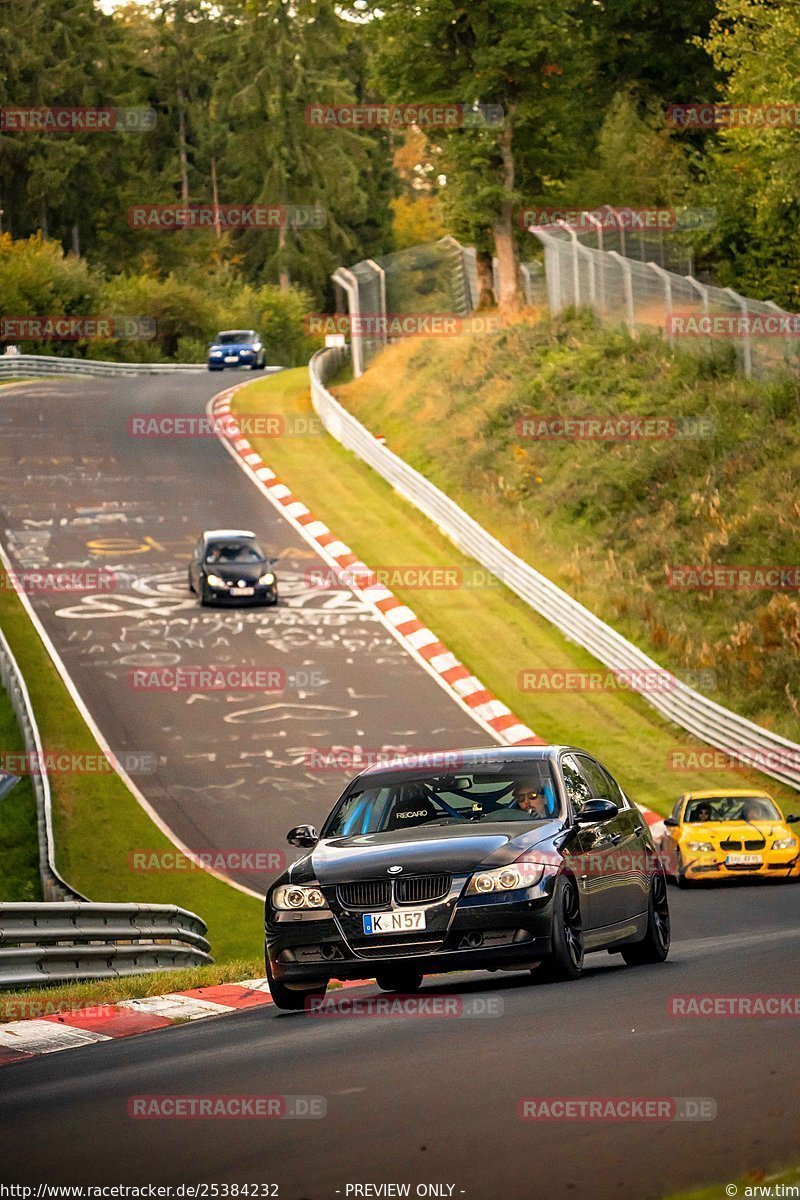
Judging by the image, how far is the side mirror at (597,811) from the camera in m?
11.3

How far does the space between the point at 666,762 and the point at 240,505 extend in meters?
17.0

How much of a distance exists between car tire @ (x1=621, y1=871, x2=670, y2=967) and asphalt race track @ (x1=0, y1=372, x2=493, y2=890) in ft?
30.1

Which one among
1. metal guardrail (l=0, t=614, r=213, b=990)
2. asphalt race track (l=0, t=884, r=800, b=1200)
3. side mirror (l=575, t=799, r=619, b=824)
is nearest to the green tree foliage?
metal guardrail (l=0, t=614, r=213, b=990)

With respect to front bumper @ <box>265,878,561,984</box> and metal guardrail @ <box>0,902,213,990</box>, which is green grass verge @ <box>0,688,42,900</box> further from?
front bumper @ <box>265,878,561,984</box>

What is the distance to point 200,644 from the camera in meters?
32.1

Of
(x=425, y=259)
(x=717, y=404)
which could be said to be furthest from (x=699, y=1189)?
(x=425, y=259)

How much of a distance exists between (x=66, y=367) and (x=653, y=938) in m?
60.8

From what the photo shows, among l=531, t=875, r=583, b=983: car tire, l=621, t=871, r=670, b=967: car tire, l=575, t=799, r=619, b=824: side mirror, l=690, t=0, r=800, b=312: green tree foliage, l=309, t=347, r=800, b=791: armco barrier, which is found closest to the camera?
l=531, t=875, r=583, b=983: car tire

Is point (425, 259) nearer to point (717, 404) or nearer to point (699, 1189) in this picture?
point (717, 404)

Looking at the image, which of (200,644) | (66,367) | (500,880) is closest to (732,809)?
(500,880)

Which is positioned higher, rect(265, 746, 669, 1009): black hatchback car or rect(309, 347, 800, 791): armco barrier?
Answer: rect(265, 746, 669, 1009): black hatchback car

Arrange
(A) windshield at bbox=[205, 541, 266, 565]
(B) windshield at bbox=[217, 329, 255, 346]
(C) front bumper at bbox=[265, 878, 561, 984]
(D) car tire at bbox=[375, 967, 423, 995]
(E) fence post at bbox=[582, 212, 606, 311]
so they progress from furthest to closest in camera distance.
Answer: (B) windshield at bbox=[217, 329, 255, 346] → (E) fence post at bbox=[582, 212, 606, 311] → (A) windshield at bbox=[205, 541, 266, 565] → (D) car tire at bbox=[375, 967, 423, 995] → (C) front bumper at bbox=[265, 878, 561, 984]

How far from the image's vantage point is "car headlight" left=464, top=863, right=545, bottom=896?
34.6 ft

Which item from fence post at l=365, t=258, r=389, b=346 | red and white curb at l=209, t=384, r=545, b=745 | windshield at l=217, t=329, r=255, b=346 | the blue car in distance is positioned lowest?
the blue car in distance
